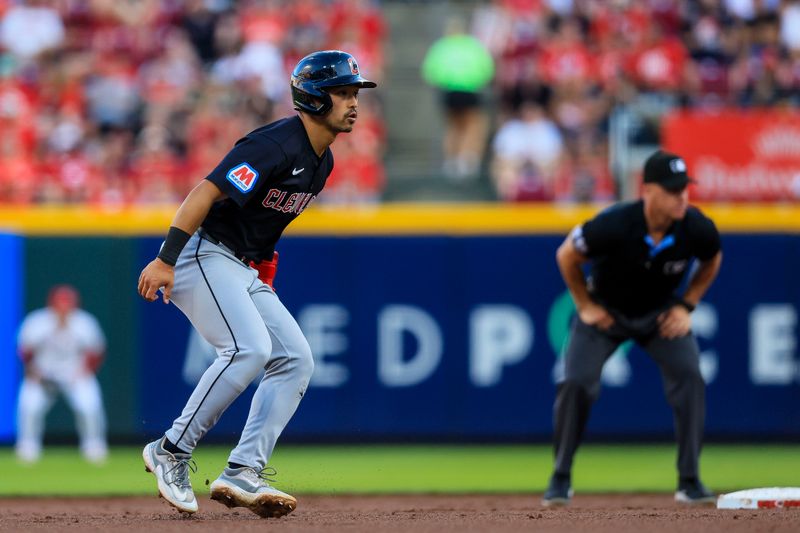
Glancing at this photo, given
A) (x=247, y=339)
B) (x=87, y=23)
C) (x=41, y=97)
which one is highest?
(x=87, y=23)

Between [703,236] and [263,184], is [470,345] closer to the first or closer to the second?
[703,236]

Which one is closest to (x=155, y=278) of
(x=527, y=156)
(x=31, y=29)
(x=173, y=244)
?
(x=173, y=244)

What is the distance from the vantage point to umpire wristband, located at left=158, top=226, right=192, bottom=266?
20.1 feet

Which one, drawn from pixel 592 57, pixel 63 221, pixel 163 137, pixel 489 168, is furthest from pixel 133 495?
pixel 592 57

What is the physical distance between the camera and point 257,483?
6.34 metres

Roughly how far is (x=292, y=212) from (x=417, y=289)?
654cm

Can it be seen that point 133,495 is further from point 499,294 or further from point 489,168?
point 489,168

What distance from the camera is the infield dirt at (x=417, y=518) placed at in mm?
5930

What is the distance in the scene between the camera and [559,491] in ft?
25.4

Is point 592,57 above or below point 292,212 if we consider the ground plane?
above

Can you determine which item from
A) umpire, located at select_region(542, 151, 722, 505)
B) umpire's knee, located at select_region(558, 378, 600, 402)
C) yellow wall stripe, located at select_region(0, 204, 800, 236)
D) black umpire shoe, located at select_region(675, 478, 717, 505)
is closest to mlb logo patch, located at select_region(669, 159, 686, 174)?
umpire, located at select_region(542, 151, 722, 505)

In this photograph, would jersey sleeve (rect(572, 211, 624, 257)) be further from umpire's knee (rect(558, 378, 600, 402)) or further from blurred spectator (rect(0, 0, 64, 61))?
blurred spectator (rect(0, 0, 64, 61))

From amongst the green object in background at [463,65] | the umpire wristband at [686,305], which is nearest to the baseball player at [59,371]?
the green object in background at [463,65]

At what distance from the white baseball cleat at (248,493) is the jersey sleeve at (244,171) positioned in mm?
1307
